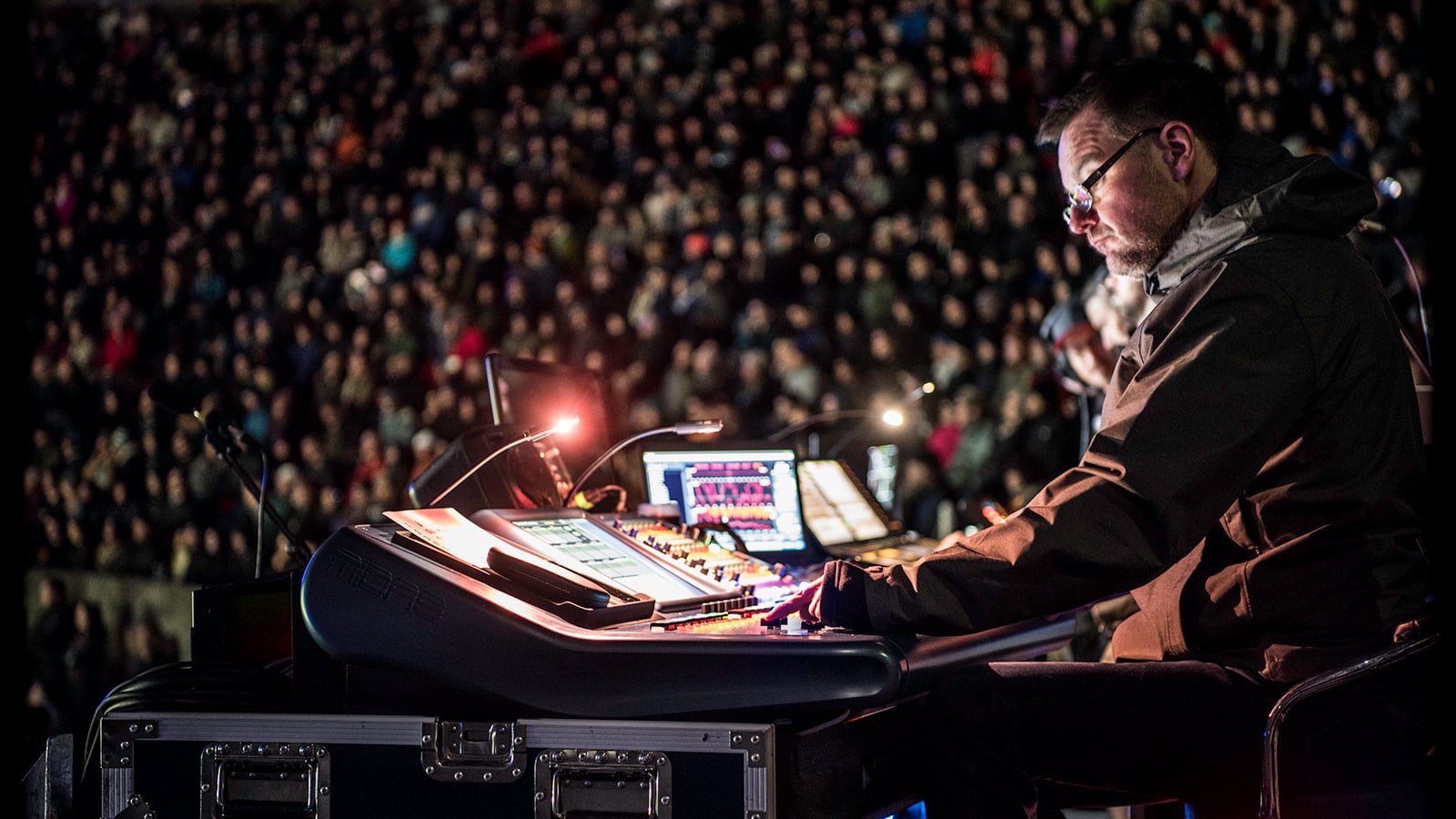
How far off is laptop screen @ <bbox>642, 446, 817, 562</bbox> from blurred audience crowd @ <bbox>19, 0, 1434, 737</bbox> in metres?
0.73

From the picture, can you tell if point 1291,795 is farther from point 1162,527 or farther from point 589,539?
point 589,539

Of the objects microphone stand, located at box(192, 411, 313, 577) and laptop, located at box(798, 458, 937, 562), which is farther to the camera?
laptop, located at box(798, 458, 937, 562)

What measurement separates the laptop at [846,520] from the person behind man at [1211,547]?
128 centimetres

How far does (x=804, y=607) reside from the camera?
1385 millimetres

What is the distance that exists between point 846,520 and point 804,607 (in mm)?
1538

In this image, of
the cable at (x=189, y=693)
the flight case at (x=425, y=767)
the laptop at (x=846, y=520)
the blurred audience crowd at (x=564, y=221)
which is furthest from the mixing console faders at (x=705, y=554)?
the blurred audience crowd at (x=564, y=221)

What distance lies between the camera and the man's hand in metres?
1.35

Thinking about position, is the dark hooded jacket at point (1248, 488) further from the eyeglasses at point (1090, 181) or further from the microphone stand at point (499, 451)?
the microphone stand at point (499, 451)

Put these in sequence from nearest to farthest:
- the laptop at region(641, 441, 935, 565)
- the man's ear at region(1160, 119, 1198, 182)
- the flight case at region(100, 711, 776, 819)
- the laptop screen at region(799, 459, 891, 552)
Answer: the flight case at region(100, 711, 776, 819) → the man's ear at region(1160, 119, 1198, 182) → the laptop at region(641, 441, 935, 565) → the laptop screen at region(799, 459, 891, 552)

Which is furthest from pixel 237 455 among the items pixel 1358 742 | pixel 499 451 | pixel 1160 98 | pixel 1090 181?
pixel 1358 742

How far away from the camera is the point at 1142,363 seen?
135 centimetres

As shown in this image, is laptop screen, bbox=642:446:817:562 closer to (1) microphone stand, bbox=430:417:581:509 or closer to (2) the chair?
(1) microphone stand, bbox=430:417:581:509

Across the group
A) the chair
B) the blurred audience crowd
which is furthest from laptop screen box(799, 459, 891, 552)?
the chair

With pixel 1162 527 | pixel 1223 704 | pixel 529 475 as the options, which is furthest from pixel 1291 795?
pixel 529 475
